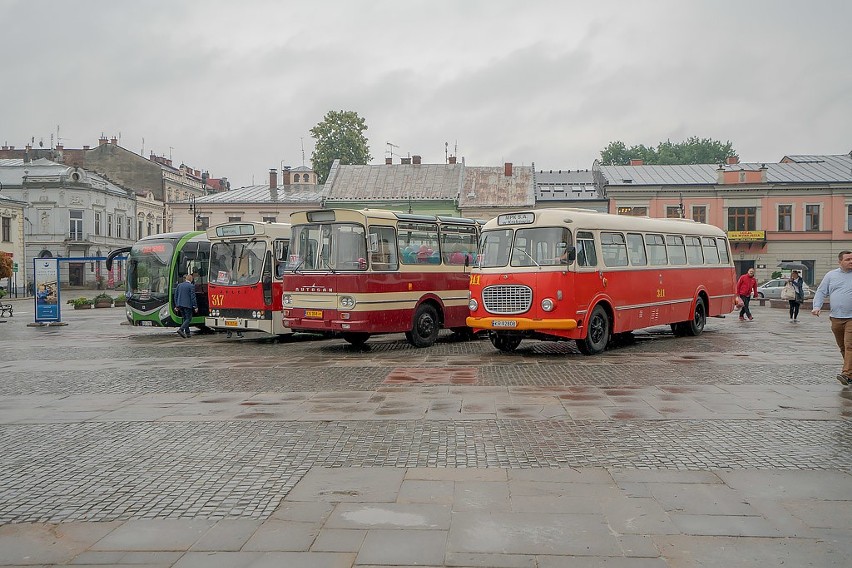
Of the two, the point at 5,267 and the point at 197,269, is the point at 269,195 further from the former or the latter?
the point at 197,269

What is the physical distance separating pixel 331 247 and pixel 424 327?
3.03m

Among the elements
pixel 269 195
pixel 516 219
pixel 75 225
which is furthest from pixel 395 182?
pixel 516 219

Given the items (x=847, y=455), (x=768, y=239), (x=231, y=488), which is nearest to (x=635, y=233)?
(x=847, y=455)

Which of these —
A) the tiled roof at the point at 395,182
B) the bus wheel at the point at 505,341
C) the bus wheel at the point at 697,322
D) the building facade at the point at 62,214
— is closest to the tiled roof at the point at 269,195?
the tiled roof at the point at 395,182

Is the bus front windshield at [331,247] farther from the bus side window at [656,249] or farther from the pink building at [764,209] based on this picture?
the pink building at [764,209]

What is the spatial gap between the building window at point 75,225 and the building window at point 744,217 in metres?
53.9

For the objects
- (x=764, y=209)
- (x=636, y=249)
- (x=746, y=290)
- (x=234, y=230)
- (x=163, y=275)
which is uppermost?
(x=764, y=209)

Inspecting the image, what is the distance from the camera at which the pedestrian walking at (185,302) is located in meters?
21.6

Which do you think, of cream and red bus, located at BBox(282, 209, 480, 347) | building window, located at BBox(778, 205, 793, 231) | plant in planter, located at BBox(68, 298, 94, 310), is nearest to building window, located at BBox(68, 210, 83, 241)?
plant in planter, located at BBox(68, 298, 94, 310)

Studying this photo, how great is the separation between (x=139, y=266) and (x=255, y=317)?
590cm

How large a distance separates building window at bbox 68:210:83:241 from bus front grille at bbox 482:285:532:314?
61306mm

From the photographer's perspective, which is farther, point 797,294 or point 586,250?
point 797,294

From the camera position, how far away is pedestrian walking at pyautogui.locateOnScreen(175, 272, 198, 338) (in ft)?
70.9

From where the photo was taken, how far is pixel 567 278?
1480 cm
